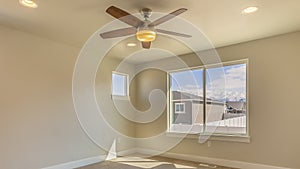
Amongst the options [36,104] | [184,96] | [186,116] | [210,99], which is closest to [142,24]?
[36,104]

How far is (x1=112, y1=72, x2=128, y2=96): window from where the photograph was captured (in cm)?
544

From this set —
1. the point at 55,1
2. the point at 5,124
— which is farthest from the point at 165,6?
the point at 5,124

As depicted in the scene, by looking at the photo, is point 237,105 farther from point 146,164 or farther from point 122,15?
point 122,15

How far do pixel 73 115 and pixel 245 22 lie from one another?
3.57 metres

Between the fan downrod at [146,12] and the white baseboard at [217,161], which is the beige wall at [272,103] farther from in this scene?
the fan downrod at [146,12]

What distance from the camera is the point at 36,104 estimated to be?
3762 millimetres

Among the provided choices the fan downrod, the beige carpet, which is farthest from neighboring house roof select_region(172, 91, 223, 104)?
the fan downrod

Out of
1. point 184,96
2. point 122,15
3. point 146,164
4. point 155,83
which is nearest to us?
point 122,15

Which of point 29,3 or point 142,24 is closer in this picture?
point 29,3

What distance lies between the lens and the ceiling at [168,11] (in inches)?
104

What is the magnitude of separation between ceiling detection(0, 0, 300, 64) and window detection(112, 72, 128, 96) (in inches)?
65.7

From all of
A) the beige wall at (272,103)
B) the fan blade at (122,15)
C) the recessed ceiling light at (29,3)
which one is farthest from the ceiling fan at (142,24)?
the beige wall at (272,103)

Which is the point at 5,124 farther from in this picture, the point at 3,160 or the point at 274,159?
the point at 274,159

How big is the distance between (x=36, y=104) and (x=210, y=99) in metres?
3.50
